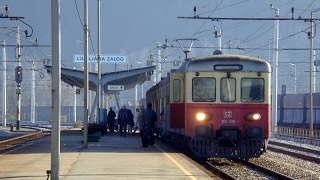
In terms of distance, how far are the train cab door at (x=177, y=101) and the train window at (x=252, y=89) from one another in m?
1.87

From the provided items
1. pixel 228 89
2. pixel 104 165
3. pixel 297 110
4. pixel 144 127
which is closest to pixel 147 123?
pixel 144 127

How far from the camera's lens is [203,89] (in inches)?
827

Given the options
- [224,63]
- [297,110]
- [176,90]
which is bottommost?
[297,110]

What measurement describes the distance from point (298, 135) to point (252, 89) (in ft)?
73.4

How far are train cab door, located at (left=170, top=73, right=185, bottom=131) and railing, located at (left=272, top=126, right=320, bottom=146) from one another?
15724 mm

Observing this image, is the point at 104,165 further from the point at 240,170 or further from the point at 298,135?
the point at 298,135

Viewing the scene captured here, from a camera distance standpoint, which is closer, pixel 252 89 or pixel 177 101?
pixel 252 89

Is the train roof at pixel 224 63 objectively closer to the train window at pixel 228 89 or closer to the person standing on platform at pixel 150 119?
the train window at pixel 228 89

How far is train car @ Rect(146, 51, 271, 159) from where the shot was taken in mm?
20703

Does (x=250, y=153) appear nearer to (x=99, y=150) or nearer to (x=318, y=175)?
(x=318, y=175)

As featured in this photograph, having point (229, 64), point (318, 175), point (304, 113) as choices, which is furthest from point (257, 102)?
point (304, 113)

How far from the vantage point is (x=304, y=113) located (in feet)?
175

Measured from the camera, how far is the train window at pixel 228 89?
824 inches

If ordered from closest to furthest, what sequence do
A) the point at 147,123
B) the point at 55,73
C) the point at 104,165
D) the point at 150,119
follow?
the point at 55,73
the point at 104,165
the point at 150,119
the point at 147,123
